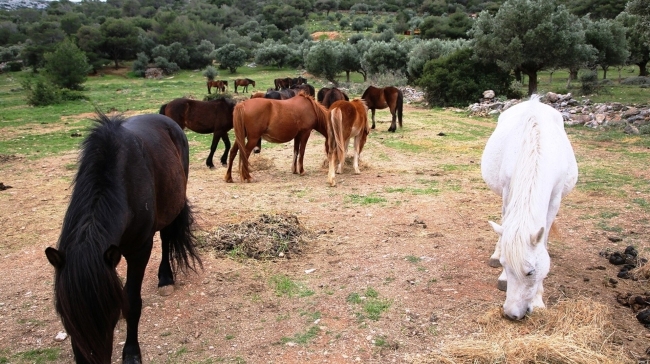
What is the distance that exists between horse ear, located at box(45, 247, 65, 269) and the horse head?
8.95 ft

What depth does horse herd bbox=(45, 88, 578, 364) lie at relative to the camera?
2.12 metres

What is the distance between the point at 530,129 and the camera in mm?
3658

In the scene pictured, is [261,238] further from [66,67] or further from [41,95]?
[66,67]

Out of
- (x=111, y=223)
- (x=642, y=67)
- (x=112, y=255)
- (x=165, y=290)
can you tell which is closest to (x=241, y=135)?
(x=165, y=290)

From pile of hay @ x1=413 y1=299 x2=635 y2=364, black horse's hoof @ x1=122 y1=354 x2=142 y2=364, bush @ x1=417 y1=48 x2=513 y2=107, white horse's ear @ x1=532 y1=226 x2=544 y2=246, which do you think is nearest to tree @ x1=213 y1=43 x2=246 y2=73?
bush @ x1=417 y1=48 x2=513 y2=107

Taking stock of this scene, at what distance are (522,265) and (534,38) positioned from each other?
19.6 m

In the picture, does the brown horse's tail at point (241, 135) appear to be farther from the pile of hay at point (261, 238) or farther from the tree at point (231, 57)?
the tree at point (231, 57)

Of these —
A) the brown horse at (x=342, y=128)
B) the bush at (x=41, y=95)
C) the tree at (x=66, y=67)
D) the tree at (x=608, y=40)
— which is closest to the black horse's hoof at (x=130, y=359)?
the brown horse at (x=342, y=128)

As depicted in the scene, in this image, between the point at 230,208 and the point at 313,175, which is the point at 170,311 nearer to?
the point at 230,208

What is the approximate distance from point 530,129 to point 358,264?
215 centimetres

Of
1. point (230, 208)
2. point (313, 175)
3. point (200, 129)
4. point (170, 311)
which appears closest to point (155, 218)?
point (170, 311)

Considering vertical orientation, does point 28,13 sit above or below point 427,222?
above

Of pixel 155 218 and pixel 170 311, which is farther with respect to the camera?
pixel 170 311

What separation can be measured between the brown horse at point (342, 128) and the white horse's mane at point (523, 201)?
15.5ft
